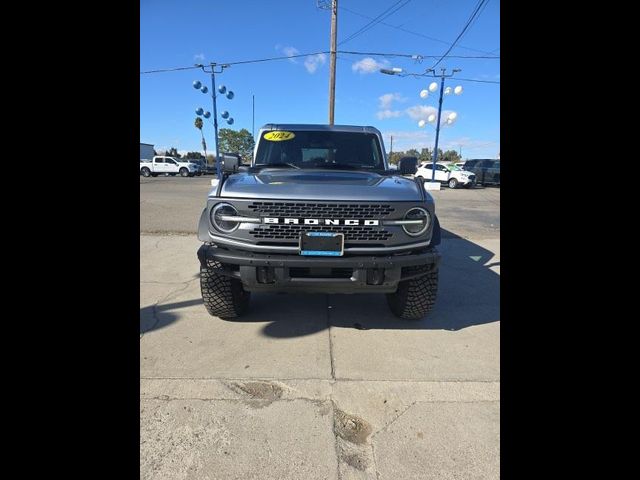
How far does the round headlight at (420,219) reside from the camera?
9.30 feet

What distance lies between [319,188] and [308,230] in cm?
35

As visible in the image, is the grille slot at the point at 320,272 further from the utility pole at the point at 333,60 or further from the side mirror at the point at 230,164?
the utility pole at the point at 333,60

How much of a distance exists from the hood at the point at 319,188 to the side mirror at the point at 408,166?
883 mm

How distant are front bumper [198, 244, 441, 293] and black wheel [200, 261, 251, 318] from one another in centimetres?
36

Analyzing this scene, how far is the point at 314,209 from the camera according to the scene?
105 inches

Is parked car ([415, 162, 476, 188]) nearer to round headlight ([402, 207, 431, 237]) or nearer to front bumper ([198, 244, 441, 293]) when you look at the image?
round headlight ([402, 207, 431, 237])

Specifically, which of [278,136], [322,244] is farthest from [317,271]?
[278,136]

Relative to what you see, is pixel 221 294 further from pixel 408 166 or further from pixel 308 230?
pixel 408 166

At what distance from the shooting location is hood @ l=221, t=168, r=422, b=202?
2705 millimetres
